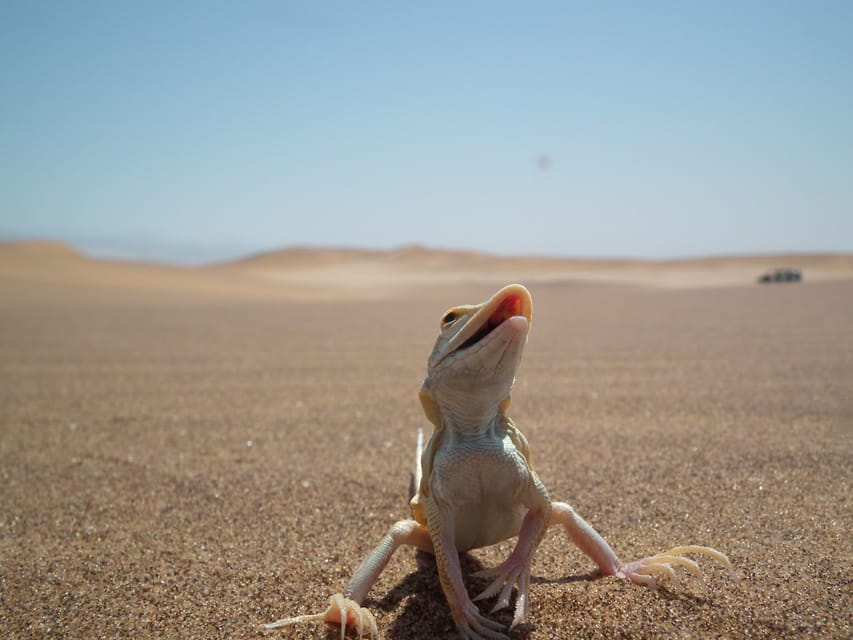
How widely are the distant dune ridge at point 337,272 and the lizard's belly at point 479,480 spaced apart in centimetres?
2160

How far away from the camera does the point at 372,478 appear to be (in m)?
4.08

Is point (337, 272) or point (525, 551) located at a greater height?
point (337, 272)

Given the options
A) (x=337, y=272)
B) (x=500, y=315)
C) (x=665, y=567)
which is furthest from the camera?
(x=337, y=272)

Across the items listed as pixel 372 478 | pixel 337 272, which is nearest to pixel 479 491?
pixel 372 478

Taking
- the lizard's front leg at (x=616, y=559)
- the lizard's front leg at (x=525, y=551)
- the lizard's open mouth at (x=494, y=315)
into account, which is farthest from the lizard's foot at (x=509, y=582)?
the lizard's open mouth at (x=494, y=315)

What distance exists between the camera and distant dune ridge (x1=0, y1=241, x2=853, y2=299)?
25.5 meters

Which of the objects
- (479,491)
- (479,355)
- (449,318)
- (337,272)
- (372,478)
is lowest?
(372,478)

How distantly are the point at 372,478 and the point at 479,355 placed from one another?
2.14m

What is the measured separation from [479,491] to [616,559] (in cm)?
71

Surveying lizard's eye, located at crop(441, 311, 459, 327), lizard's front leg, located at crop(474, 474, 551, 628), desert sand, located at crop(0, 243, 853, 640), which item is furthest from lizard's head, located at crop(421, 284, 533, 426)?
desert sand, located at crop(0, 243, 853, 640)

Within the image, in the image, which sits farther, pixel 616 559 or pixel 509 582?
pixel 616 559

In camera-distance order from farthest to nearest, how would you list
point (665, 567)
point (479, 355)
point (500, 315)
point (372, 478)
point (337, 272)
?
point (337, 272), point (372, 478), point (665, 567), point (500, 315), point (479, 355)

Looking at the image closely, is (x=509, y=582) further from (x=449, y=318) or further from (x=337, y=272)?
(x=337, y=272)

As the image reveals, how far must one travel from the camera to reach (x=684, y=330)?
34.2ft
